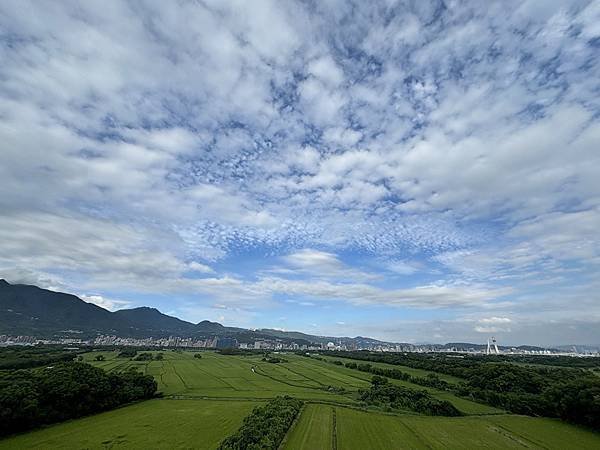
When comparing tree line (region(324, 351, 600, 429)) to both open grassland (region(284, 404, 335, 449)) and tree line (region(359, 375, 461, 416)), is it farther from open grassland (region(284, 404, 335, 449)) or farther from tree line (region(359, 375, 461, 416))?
open grassland (region(284, 404, 335, 449))

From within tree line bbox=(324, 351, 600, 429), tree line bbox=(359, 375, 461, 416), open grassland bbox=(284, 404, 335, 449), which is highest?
tree line bbox=(324, 351, 600, 429)

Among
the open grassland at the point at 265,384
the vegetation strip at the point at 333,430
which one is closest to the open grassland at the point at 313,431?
the vegetation strip at the point at 333,430

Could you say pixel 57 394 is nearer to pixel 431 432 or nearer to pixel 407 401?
pixel 431 432

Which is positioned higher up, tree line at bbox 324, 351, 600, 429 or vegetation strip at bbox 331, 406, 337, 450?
tree line at bbox 324, 351, 600, 429

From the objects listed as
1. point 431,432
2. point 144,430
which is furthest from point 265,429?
point 431,432

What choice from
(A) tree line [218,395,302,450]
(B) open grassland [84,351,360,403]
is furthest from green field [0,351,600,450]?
(A) tree line [218,395,302,450]

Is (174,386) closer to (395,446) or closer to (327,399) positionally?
(327,399)

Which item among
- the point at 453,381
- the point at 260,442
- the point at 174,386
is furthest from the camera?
the point at 453,381

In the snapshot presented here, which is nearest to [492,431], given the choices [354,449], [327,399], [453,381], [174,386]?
[354,449]
